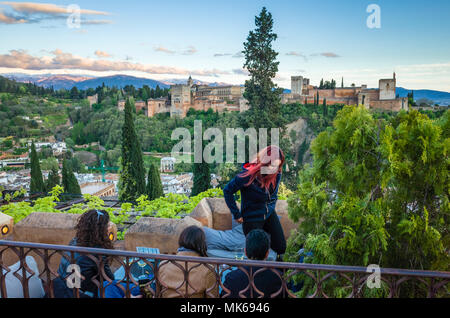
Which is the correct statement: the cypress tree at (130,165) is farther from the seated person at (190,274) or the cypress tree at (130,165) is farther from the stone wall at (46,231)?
the seated person at (190,274)

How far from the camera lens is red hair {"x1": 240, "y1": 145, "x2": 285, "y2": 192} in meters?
2.74

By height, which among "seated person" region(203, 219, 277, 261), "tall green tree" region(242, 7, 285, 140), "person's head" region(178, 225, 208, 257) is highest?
"tall green tree" region(242, 7, 285, 140)

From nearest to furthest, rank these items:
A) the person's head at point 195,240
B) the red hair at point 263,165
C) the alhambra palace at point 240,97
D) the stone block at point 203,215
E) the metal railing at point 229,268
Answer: the metal railing at point 229,268 → the person's head at point 195,240 → the red hair at point 263,165 → the stone block at point 203,215 → the alhambra palace at point 240,97

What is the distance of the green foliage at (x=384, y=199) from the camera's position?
1.83m

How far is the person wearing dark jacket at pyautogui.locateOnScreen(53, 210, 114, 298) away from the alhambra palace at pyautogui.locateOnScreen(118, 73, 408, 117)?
53377 mm

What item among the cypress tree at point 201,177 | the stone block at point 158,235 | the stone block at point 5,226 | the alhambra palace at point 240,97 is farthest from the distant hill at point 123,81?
the stone block at point 158,235

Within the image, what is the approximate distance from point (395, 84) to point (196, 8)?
5241 cm

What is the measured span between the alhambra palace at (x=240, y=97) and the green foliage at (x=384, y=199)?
5315cm

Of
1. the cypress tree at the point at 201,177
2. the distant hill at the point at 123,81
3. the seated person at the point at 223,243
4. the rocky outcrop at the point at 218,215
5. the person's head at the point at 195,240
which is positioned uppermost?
the distant hill at the point at 123,81

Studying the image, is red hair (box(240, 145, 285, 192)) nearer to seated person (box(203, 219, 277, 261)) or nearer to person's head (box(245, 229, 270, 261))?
seated person (box(203, 219, 277, 261))

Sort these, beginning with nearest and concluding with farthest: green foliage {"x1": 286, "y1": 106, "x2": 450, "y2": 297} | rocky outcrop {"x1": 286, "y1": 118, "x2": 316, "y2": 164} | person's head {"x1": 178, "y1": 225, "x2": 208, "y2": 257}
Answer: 1. green foliage {"x1": 286, "y1": 106, "x2": 450, "y2": 297}
2. person's head {"x1": 178, "y1": 225, "x2": 208, "y2": 257}
3. rocky outcrop {"x1": 286, "y1": 118, "x2": 316, "y2": 164}

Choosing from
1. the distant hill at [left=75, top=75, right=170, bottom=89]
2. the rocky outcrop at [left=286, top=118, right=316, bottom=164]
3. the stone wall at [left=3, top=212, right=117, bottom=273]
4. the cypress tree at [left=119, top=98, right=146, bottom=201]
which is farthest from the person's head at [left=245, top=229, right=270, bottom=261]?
the distant hill at [left=75, top=75, right=170, bottom=89]

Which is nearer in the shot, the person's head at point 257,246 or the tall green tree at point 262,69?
the person's head at point 257,246

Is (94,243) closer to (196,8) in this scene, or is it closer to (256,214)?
(256,214)
